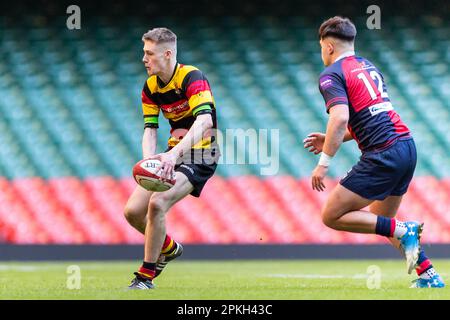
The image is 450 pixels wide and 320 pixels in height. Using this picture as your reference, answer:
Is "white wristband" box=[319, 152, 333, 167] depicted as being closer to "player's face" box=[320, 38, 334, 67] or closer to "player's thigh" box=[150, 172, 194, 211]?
"player's face" box=[320, 38, 334, 67]

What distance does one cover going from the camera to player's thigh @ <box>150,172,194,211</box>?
5.68 metres

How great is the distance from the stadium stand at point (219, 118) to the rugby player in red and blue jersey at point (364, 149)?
4.92 meters

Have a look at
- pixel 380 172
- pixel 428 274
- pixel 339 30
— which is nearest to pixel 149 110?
pixel 339 30

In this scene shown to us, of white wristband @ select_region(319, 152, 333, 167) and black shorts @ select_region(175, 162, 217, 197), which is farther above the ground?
white wristband @ select_region(319, 152, 333, 167)

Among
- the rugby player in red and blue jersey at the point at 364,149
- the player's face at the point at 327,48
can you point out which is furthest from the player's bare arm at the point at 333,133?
the player's face at the point at 327,48

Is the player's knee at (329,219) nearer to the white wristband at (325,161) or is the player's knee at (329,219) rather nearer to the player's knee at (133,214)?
the white wristband at (325,161)

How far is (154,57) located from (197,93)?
37 cm

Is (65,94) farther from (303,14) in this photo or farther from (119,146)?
(303,14)

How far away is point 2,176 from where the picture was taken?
1088 cm

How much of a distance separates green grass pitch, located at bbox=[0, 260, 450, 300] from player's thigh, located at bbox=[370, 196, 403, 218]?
48 centimetres

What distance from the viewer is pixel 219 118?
446 inches

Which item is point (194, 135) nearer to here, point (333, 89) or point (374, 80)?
point (333, 89)

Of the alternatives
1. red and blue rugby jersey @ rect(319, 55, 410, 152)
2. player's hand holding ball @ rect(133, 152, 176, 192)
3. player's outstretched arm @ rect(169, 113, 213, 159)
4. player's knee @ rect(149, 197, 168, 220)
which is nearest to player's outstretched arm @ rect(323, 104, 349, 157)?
red and blue rugby jersey @ rect(319, 55, 410, 152)

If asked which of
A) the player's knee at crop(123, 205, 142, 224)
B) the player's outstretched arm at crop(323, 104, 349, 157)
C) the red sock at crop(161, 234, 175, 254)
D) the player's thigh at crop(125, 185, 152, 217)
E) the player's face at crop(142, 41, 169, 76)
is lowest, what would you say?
the red sock at crop(161, 234, 175, 254)
